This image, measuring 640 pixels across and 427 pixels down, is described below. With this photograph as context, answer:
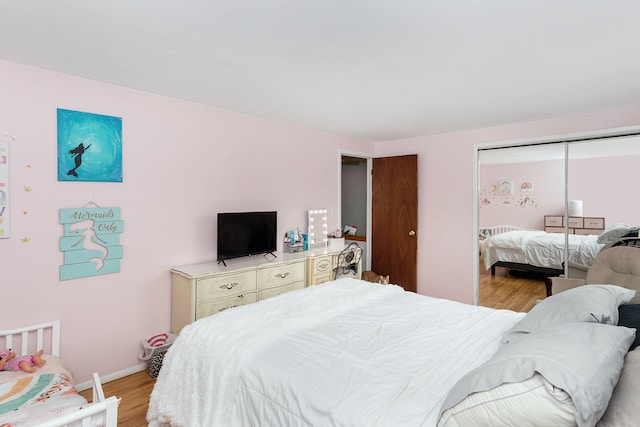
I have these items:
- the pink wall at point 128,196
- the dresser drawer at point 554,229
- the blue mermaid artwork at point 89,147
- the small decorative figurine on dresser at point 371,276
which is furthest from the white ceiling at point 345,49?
the small decorative figurine on dresser at point 371,276

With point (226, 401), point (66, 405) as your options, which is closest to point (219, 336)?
point (226, 401)

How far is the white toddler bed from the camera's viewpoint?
1315 mm

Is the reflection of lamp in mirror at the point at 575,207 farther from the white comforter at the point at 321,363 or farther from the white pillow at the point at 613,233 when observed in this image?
the white comforter at the point at 321,363

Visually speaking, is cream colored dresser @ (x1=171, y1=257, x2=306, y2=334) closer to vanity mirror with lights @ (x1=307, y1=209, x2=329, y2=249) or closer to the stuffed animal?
vanity mirror with lights @ (x1=307, y1=209, x2=329, y2=249)

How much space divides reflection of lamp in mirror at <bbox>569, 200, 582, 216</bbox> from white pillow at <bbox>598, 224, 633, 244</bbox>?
298 mm

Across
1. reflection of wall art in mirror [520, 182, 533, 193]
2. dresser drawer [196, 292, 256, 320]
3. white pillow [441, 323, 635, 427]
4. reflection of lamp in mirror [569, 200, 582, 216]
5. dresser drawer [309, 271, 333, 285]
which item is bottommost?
dresser drawer [196, 292, 256, 320]

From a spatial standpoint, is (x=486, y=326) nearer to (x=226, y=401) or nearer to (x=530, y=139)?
(x=226, y=401)

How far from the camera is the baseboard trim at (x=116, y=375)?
8.71ft

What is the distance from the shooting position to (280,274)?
358 centimetres

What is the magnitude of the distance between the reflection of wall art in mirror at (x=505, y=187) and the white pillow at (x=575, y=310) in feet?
8.35

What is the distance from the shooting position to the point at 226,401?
1621mm

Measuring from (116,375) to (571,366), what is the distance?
320 centimetres

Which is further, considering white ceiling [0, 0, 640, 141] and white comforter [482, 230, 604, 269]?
white comforter [482, 230, 604, 269]

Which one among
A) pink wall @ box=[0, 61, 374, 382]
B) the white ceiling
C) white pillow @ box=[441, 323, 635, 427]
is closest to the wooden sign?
pink wall @ box=[0, 61, 374, 382]
